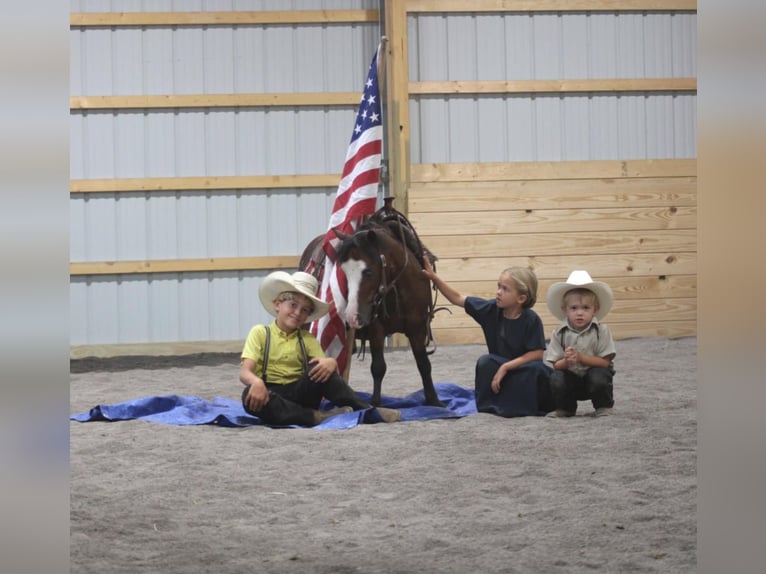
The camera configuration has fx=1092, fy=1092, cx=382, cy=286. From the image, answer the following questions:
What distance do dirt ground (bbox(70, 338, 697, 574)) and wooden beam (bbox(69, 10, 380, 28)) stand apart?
5084 mm

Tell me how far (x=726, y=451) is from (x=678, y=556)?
1772mm

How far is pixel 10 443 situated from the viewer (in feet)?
3.31

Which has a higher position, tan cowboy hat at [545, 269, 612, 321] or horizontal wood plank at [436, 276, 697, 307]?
tan cowboy hat at [545, 269, 612, 321]

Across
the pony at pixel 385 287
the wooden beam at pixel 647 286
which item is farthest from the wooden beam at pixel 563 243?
the pony at pixel 385 287

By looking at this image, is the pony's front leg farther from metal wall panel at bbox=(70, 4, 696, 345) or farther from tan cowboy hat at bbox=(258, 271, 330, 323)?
metal wall panel at bbox=(70, 4, 696, 345)

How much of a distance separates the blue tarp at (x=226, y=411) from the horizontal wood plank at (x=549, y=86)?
4.18 metres

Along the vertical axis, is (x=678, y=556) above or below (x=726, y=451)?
below

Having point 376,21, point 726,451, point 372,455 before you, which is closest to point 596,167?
point 376,21

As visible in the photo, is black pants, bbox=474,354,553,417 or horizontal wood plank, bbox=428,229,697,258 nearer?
black pants, bbox=474,354,553,417

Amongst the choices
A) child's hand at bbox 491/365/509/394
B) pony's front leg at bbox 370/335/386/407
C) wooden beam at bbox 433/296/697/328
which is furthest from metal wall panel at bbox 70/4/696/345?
child's hand at bbox 491/365/509/394

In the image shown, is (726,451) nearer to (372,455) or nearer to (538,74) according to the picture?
(372,455)

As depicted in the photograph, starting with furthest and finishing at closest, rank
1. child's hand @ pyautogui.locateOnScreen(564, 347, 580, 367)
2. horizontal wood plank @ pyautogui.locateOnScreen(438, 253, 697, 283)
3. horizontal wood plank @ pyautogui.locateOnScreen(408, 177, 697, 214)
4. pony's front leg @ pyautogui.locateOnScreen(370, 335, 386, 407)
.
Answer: horizontal wood plank @ pyautogui.locateOnScreen(408, 177, 697, 214)
horizontal wood plank @ pyautogui.locateOnScreen(438, 253, 697, 283)
pony's front leg @ pyautogui.locateOnScreen(370, 335, 386, 407)
child's hand @ pyautogui.locateOnScreen(564, 347, 580, 367)

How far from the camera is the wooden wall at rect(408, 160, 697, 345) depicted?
9.40m

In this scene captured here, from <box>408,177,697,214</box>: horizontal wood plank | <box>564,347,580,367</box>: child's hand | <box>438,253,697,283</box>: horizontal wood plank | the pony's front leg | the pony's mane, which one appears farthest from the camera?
<box>408,177,697,214</box>: horizontal wood plank
